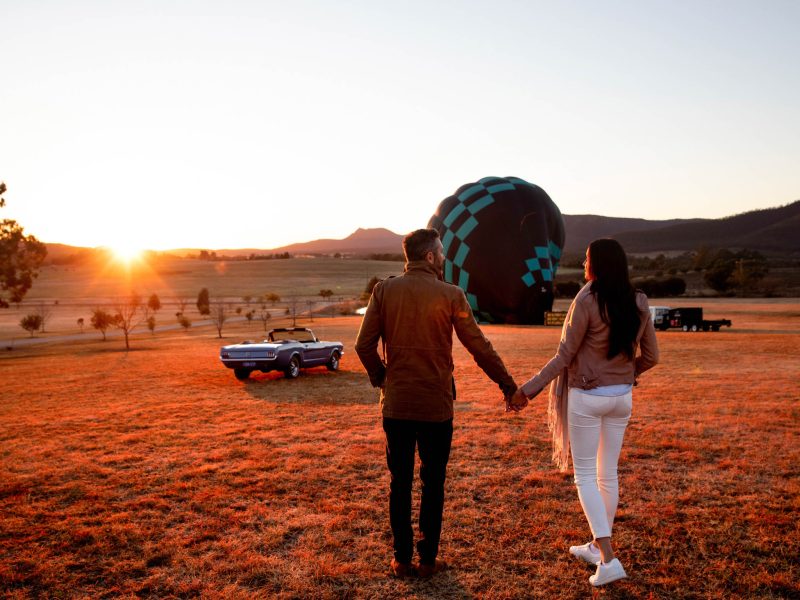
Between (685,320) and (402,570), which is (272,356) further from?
(685,320)

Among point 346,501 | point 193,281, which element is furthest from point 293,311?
point 193,281

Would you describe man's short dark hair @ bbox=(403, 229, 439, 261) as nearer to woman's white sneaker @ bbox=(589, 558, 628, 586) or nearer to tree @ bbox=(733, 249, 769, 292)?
woman's white sneaker @ bbox=(589, 558, 628, 586)

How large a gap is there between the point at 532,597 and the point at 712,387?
10.3 metres

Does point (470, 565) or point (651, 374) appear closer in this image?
point (470, 565)

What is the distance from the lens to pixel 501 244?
3077cm

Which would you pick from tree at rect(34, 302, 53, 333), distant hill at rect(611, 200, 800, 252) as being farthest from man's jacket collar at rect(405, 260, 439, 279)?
distant hill at rect(611, 200, 800, 252)

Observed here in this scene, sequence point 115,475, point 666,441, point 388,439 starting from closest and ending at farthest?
1. point 388,439
2. point 115,475
3. point 666,441

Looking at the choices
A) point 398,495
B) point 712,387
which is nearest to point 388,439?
point 398,495

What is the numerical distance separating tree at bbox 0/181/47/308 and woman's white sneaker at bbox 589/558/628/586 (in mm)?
37686

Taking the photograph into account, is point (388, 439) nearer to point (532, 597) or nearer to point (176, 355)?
point (532, 597)

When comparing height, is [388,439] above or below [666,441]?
above

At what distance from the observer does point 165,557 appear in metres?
4.89

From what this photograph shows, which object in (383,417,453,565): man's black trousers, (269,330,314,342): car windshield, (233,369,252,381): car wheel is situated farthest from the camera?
(269,330,314,342): car windshield

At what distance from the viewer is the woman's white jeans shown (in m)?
4.22
